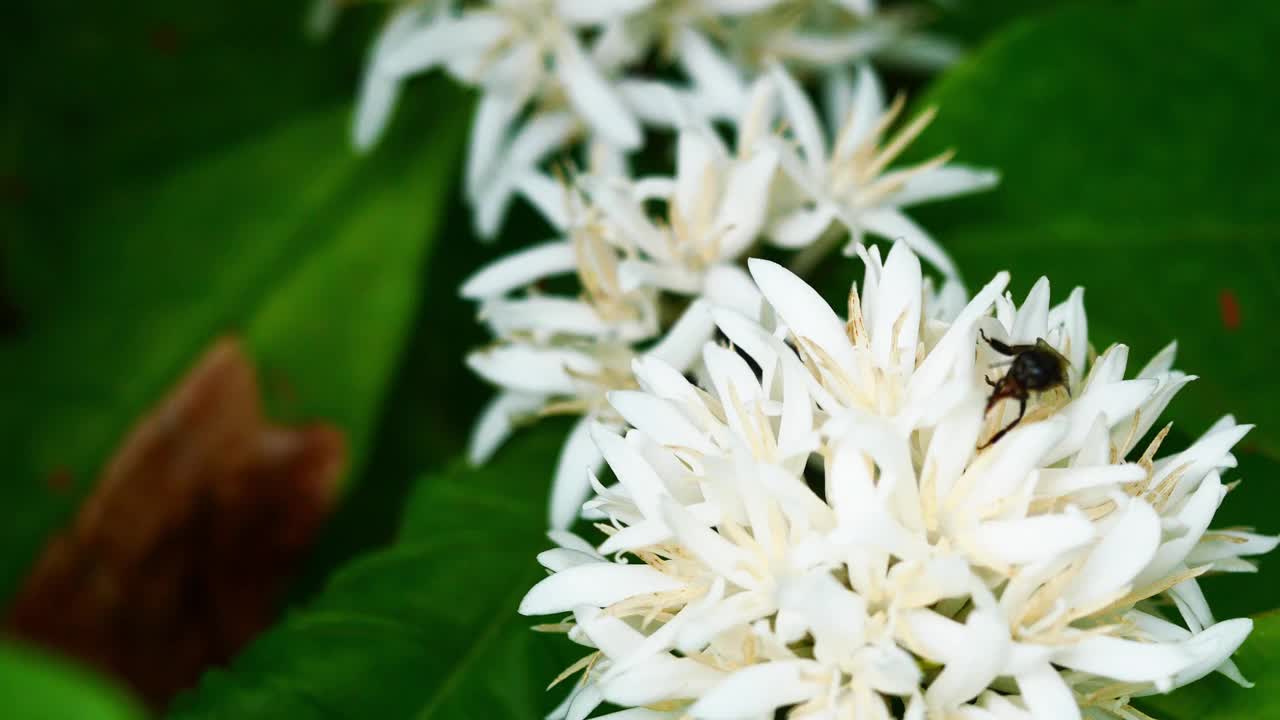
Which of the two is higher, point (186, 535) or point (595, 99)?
point (595, 99)

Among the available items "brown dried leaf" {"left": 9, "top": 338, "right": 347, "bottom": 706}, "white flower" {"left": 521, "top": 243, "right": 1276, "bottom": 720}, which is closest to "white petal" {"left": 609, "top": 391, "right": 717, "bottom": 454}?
"white flower" {"left": 521, "top": 243, "right": 1276, "bottom": 720}

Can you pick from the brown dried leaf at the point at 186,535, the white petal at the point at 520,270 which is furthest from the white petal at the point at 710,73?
the brown dried leaf at the point at 186,535

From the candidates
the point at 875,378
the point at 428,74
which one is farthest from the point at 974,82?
the point at 428,74

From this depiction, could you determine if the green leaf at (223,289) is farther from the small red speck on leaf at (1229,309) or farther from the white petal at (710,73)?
the small red speck on leaf at (1229,309)

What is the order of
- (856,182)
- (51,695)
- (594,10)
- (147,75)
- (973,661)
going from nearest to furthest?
(51,695), (973,661), (856,182), (594,10), (147,75)

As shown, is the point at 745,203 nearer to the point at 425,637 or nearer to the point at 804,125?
the point at 804,125

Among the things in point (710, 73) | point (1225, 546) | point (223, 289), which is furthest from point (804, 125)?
point (223, 289)

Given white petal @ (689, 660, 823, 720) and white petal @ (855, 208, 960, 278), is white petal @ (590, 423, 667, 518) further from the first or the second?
white petal @ (855, 208, 960, 278)

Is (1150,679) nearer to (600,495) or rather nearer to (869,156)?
(600,495)
